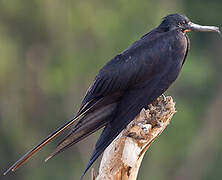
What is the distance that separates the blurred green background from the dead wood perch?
10913mm

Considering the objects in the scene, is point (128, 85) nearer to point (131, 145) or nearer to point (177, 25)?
point (131, 145)

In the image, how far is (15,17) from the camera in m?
19.3

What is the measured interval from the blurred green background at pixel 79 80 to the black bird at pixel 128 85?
10.3m

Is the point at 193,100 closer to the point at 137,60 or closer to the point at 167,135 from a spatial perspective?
the point at 167,135

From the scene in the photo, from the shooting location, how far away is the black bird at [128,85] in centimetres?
744

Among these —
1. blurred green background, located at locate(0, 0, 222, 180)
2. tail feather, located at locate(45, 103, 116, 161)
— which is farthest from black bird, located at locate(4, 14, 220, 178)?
blurred green background, located at locate(0, 0, 222, 180)

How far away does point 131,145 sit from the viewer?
7.21m

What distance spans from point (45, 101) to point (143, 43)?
12.4m

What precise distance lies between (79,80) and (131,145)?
39.3 feet

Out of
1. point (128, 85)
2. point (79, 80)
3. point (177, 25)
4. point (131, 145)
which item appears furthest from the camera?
point (79, 80)

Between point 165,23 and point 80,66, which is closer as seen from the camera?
point 165,23

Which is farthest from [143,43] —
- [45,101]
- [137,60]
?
[45,101]

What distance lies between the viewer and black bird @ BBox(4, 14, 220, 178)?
24.4ft

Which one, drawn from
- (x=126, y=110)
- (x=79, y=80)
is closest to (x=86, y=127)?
(x=126, y=110)
